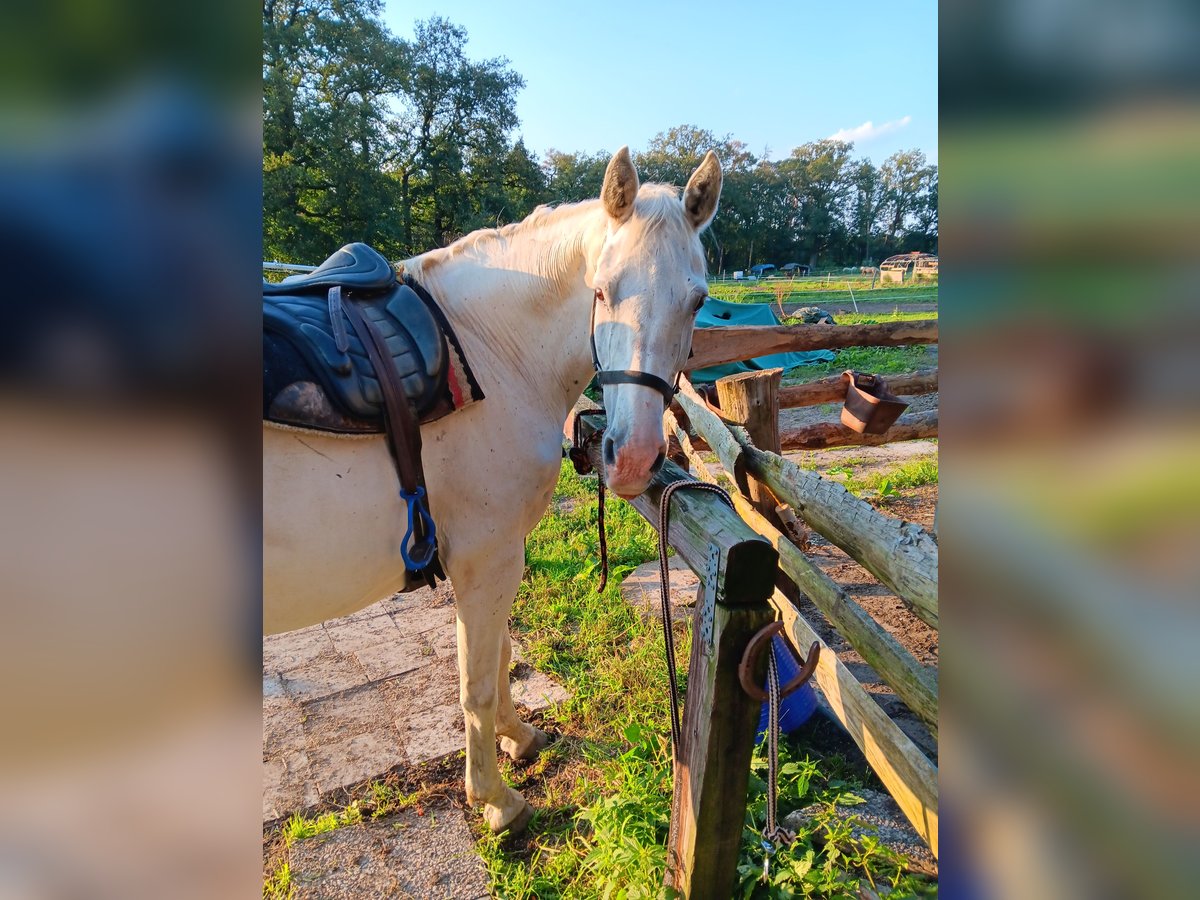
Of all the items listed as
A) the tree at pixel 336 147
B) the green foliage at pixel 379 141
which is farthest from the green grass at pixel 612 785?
the tree at pixel 336 147

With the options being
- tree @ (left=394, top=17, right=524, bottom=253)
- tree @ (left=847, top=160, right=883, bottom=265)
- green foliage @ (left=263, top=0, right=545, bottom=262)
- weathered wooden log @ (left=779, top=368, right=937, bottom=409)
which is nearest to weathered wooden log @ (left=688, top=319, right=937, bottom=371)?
weathered wooden log @ (left=779, top=368, right=937, bottom=409)

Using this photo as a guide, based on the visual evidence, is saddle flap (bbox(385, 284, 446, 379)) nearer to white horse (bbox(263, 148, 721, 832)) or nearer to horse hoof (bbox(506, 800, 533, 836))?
white horse (bbox(263, 148, 721, 832))

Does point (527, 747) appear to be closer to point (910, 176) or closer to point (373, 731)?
point (373, 731)

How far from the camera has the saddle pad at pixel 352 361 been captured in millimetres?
1753

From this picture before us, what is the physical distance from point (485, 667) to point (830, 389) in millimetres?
2989

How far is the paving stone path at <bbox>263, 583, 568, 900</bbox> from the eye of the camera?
2279mm

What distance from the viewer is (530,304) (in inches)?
88.7

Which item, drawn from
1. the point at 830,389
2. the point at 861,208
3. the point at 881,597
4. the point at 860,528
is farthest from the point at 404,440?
the point at 861,208

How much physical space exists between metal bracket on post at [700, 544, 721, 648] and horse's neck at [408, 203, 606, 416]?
943 mm
